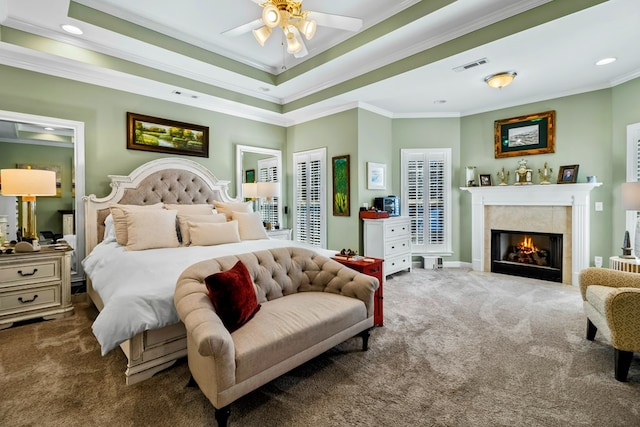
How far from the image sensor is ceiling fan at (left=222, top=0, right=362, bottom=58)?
2463 mm

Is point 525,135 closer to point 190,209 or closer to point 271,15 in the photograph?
point 271,15

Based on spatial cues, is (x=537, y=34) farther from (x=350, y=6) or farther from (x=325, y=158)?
(x=325, y=158)


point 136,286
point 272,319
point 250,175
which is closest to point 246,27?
point 136,286

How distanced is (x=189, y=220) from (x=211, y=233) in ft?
1.25

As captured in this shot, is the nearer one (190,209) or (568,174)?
(190,209)

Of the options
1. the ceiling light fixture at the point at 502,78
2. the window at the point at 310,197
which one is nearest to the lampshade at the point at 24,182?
the window at the point at 310,197

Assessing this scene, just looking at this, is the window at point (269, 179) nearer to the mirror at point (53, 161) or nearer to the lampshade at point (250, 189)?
the lampshade at point (250, 189)

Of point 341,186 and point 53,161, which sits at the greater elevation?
point 53,161

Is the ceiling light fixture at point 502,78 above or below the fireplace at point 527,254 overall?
above

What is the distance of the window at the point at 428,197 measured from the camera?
568 cm

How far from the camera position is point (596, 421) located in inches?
67.4

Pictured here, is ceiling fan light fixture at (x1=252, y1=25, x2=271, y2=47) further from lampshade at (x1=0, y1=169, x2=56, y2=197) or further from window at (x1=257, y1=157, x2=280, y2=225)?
window at (x1=257, y1=157, x2=280, y2=225)

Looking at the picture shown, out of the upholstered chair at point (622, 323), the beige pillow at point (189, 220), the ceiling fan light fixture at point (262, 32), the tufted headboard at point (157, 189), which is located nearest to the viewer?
the upholstered chair at point (622, 323)

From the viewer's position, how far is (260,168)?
555cm
